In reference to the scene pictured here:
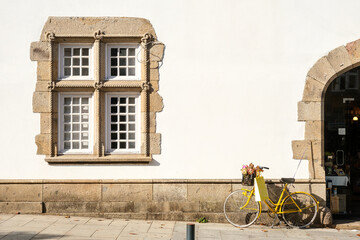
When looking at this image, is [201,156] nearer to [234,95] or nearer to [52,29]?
[234,95]

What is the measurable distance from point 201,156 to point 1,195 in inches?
145

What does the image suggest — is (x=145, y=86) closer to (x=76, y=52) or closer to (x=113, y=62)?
(x=113, y=62)

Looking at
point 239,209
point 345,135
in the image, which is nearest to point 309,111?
point 239,209

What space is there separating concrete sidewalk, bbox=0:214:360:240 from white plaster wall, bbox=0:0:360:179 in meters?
0.85

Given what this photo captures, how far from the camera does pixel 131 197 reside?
9477 mm

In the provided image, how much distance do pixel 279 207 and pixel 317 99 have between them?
2.02 m

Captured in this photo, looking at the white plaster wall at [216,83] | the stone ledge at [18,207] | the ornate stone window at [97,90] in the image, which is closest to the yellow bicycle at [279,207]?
the white plaster wall at [216,83]

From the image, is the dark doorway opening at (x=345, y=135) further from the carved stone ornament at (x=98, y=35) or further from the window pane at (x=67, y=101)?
the window pane at (x=67, y=101)

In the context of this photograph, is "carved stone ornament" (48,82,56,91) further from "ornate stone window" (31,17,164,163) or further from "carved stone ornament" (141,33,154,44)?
"carved stone ornament" (141,33,154,44)

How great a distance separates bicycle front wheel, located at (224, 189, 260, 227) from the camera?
9320 millimetres

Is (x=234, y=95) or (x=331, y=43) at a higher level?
(x=331, y=43)

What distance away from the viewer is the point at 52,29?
9508 millimetres

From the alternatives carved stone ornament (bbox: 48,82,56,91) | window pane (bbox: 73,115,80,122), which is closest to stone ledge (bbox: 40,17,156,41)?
carved stone ornament (bbox: 48,82,56,91)

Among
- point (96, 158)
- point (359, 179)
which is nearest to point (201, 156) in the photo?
point (96, 158)
